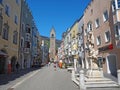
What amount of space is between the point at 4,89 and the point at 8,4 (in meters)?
19.5

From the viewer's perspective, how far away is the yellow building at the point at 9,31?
26156 millimetres

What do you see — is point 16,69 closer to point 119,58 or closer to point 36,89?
point 119,58

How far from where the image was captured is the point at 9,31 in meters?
29.4

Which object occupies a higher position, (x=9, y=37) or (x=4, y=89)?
(x=9, y=37)

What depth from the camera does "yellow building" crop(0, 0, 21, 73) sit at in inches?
1030

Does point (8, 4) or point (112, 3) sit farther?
point (8, 4)

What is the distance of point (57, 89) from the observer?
40.3 ft

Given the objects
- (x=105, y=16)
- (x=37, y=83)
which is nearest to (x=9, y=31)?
(x=105, y=16)

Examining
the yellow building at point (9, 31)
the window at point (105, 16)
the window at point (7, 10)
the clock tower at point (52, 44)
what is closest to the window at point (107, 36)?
the window at point (105, 16)

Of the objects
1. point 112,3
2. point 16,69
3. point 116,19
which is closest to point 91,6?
point 112,3

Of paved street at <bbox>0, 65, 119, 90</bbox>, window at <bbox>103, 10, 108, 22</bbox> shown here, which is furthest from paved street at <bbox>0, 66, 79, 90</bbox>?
window at <bbox>103, 10, 108, 22</bbox>

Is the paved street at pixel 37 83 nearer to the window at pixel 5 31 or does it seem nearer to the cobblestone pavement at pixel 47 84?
the cobblestone pavement at pixel 47 84

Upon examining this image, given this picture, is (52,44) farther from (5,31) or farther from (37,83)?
(37,83)

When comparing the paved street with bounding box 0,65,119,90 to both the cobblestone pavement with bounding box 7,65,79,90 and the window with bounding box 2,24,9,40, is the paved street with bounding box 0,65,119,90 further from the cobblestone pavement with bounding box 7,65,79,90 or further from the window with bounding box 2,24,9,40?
the window with bounding box 2,24,9,40
